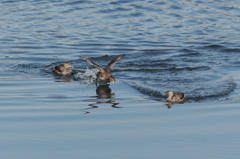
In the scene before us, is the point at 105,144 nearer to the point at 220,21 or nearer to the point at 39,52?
the point at 39,52

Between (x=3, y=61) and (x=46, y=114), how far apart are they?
23.3ft

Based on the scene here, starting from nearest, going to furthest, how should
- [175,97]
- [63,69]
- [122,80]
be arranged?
[175,97] → [122,80] → [63,69]

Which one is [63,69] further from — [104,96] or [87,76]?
[104,96]

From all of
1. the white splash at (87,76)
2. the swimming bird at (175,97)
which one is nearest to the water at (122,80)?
the white splash at (87,76)

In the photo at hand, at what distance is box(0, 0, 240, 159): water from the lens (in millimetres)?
11070

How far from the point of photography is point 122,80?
17547 mm

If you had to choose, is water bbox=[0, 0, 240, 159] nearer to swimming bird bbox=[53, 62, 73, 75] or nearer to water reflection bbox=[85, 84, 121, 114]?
water reflection bbox=[85, 84, 121, 114]

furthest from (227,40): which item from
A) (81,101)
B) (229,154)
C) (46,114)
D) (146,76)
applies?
(229,154)

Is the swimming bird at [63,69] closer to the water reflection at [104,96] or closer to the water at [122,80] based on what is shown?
the water at [122,80]

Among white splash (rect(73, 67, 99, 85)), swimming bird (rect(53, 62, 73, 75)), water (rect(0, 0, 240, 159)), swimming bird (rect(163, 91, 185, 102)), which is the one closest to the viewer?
water (rect(0, 0, 240, 159))

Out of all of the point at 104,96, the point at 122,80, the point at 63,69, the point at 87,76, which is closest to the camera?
the point at 104,96

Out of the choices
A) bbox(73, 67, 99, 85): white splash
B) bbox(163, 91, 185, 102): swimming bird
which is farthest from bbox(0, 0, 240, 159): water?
bbox(163, 91, 185, 102): swimming bird

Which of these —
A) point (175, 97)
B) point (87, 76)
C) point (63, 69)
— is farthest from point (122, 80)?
point (175, 97)

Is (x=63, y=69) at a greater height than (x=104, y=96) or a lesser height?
greater
